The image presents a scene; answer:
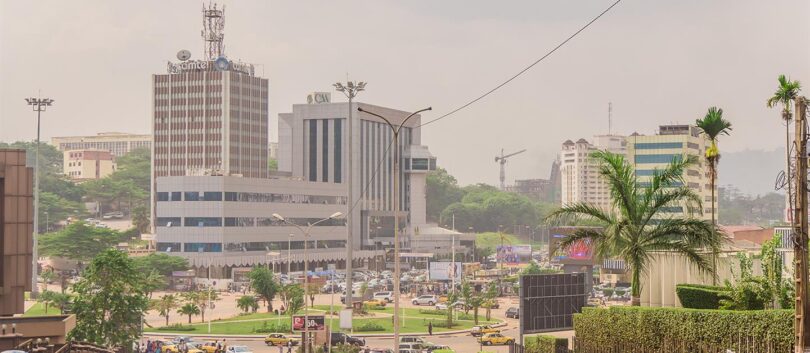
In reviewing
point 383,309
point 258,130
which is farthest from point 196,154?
point 383,309

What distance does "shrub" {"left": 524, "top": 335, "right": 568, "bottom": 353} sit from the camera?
157 ft

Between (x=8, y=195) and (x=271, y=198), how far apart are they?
4636 inches

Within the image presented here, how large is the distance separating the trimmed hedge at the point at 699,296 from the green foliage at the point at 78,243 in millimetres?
124447

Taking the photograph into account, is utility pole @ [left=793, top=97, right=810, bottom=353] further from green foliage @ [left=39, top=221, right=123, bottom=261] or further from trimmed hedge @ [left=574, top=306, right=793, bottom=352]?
green foliage @ [left=39, top=221, right=123, bottom=261]

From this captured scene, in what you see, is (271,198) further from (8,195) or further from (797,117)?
(797,117)

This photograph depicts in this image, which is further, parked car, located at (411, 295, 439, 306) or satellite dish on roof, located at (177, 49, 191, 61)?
satellite dish on roof, located at (177, 49, 191, 61)

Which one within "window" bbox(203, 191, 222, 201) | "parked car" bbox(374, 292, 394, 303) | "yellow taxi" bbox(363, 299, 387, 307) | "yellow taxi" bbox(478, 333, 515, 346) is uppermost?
"window" bbox(203, 191, 222, 201)

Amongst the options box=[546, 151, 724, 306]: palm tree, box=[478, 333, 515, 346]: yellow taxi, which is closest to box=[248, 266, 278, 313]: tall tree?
box=[478, 333, 515, 346]: yellow taxi

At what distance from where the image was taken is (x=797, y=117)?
2456 centimetres

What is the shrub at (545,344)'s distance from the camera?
157ft

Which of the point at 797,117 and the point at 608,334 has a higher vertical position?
the point at 797,117

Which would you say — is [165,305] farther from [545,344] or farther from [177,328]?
[545,344]

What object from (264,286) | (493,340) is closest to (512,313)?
(264,286)

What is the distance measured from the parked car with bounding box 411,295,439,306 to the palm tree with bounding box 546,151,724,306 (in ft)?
282
